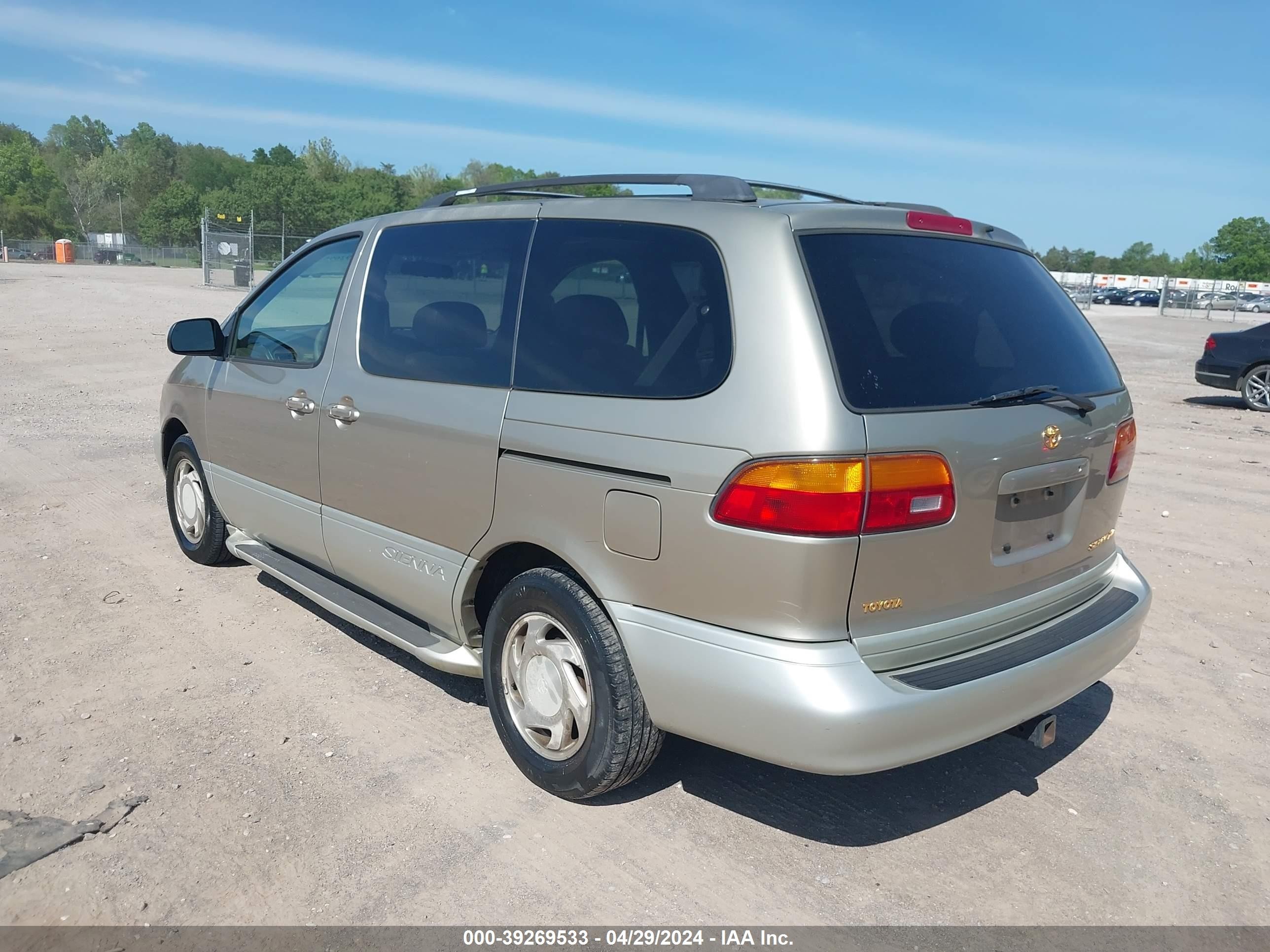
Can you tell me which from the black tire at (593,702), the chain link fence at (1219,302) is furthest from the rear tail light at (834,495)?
the chain link fence at (1219,302)

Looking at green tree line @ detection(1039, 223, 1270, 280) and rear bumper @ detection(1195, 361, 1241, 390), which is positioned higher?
green tree line @ detection(1039, 223, 1270, 280)

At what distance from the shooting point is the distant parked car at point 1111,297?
65.4 meters

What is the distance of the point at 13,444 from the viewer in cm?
860

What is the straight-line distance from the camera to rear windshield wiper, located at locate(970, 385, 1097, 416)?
290 centimetres

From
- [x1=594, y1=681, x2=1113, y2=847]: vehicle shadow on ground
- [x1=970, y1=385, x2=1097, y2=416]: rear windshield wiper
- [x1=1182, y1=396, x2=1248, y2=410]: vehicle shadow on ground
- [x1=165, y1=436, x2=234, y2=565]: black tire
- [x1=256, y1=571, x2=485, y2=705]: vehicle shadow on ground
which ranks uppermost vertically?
[x1=970, y1=385, x2=1097, y2=416]: rear windshield wiper

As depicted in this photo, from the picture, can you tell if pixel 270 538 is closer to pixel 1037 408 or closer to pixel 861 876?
pixel 861 876

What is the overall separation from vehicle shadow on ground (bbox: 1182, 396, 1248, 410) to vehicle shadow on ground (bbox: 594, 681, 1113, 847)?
12870 millimetres

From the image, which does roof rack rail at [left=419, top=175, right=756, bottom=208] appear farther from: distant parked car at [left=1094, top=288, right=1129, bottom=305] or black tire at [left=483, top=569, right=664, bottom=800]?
distant parked car at [left=1094, top=288, right=1129, bottom=305]

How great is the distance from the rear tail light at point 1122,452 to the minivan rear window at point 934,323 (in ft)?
0.52

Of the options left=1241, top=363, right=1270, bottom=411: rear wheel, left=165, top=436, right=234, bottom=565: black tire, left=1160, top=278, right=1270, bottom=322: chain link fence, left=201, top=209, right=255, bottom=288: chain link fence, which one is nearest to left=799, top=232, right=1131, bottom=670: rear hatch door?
left=165, top=436, right=234, bottom=565: black tire

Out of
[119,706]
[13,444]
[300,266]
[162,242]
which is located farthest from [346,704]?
[162,242]

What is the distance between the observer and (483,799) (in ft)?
11.1

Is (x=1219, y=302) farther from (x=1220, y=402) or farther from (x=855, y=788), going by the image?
(x=855, y=788)

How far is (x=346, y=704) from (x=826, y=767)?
7.17ft
